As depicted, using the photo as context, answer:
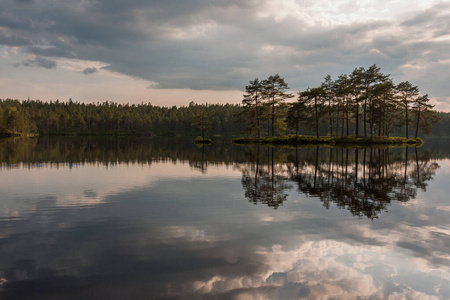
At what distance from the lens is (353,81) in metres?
77.0

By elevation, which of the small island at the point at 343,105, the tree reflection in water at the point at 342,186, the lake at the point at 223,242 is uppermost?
the small island at the point at 343,105

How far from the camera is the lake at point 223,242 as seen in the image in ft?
24.3

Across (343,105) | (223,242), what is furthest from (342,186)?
(343,105)

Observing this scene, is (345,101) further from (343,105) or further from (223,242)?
(223,242)

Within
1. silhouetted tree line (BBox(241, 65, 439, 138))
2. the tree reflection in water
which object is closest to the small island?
silhouetted tree line (BBox(241, 65, 439, 138))

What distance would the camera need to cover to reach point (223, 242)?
403 inches

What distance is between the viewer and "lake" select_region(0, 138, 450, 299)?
741 cm

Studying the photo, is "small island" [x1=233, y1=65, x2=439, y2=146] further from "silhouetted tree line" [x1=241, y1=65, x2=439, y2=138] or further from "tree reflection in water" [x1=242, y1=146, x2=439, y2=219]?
"tree reflection in water" [x1=242, y1=146, x2=439, y2=219]

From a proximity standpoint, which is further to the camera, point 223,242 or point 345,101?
point 345,101

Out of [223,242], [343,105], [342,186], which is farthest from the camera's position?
[343,105]

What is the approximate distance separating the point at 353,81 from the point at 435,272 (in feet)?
251

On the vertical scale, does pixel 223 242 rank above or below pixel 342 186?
below

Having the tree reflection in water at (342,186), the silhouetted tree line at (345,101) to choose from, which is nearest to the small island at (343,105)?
the silhouetted tree line at (345,101)

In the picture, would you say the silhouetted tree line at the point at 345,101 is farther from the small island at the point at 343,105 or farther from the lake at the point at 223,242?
the lake at the point at 223,242
